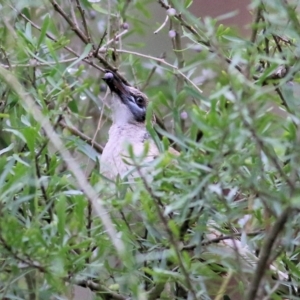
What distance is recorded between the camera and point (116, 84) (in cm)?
228

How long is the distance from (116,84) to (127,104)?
8.4 inches

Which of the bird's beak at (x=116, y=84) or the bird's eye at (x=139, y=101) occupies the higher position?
the bird's beak at (x=116, y=84)

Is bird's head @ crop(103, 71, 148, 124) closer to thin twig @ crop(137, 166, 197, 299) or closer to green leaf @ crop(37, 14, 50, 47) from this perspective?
green leaf @ crop(37, 14, 50, 47)

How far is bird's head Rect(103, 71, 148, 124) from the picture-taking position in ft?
7.66

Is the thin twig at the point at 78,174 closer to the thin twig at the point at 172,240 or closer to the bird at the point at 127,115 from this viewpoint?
the thin twig at the point at 172,240

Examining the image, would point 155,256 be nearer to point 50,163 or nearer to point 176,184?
point 176,184

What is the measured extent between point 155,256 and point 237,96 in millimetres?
369

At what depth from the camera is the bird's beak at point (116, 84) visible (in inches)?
85.5

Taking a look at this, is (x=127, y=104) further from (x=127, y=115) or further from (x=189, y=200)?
(x=189, y=200)

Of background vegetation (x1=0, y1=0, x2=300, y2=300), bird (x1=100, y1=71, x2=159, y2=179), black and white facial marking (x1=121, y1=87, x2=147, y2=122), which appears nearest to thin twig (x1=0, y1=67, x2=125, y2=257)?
background vegetation (x1=0, y1=0, x2=300, y2=300)

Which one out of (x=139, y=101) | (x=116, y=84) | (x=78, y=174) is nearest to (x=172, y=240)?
(x=78, y=174)

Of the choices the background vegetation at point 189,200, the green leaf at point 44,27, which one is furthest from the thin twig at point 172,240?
the green leaf at point 44,27

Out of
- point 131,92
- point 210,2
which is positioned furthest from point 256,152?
point 210,2

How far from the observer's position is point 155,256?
1247 mm
